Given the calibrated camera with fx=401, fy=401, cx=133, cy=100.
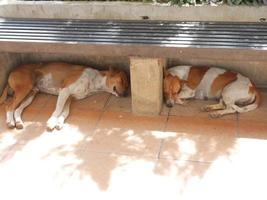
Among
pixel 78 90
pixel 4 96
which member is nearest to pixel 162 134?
pixel 78 90

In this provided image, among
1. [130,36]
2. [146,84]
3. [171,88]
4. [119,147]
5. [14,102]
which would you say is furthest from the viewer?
[14,102]

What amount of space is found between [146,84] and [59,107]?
3.14 feet

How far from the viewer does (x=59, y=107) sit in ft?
13.7

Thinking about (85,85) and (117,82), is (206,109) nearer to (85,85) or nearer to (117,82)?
(117,82)

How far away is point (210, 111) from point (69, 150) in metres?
1.47

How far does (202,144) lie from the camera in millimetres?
3662

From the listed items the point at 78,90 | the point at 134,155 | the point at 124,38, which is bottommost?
the point at 134,155

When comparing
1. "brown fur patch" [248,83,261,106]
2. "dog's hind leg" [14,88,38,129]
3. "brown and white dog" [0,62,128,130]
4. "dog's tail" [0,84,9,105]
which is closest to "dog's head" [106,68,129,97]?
"brown and white dog" [0,62,128,130]

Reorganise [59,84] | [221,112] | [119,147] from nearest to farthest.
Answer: [119,147] < [221,112] < [59,84]

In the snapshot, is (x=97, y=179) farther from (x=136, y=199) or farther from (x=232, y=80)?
(x=232, y=80)

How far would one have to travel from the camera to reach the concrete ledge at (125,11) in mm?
3971

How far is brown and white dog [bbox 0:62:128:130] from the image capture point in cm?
421

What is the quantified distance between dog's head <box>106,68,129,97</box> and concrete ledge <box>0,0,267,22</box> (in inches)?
23.6

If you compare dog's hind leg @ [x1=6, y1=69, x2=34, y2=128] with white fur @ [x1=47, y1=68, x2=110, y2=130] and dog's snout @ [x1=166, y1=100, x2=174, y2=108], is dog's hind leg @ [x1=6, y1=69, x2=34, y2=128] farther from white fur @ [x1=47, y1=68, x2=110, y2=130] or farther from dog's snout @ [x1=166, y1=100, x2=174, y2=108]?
dog's snout @ [x1=166, y1=100, x2=174, y2=108]
